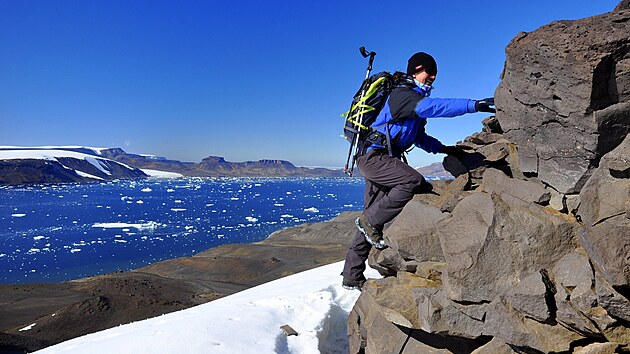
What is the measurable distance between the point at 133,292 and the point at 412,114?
27.5m

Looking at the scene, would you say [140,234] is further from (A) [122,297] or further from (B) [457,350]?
(B) [457,350]

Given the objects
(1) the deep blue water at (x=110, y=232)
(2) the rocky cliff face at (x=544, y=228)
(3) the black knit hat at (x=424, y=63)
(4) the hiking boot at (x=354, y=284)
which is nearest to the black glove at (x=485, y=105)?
(2) the rocky cliff face at (x=544, y=228)

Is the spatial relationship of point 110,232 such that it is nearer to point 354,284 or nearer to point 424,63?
point 354,284

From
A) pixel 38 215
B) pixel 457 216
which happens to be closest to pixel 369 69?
pixel 457 216

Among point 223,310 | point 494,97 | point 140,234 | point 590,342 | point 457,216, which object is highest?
point 494,97

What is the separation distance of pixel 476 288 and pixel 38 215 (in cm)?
10903

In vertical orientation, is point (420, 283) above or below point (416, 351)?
above

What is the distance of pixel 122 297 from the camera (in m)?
24.1

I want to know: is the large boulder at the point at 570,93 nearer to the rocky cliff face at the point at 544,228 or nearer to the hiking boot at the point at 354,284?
the rocky cliff face at the point at 544,228

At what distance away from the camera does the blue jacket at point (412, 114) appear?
5.27m

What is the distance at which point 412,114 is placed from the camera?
5645mm

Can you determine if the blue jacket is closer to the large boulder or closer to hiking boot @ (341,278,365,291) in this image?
the large boulder

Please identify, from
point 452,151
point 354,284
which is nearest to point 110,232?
point 354,284

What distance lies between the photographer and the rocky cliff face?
12.7 ft
